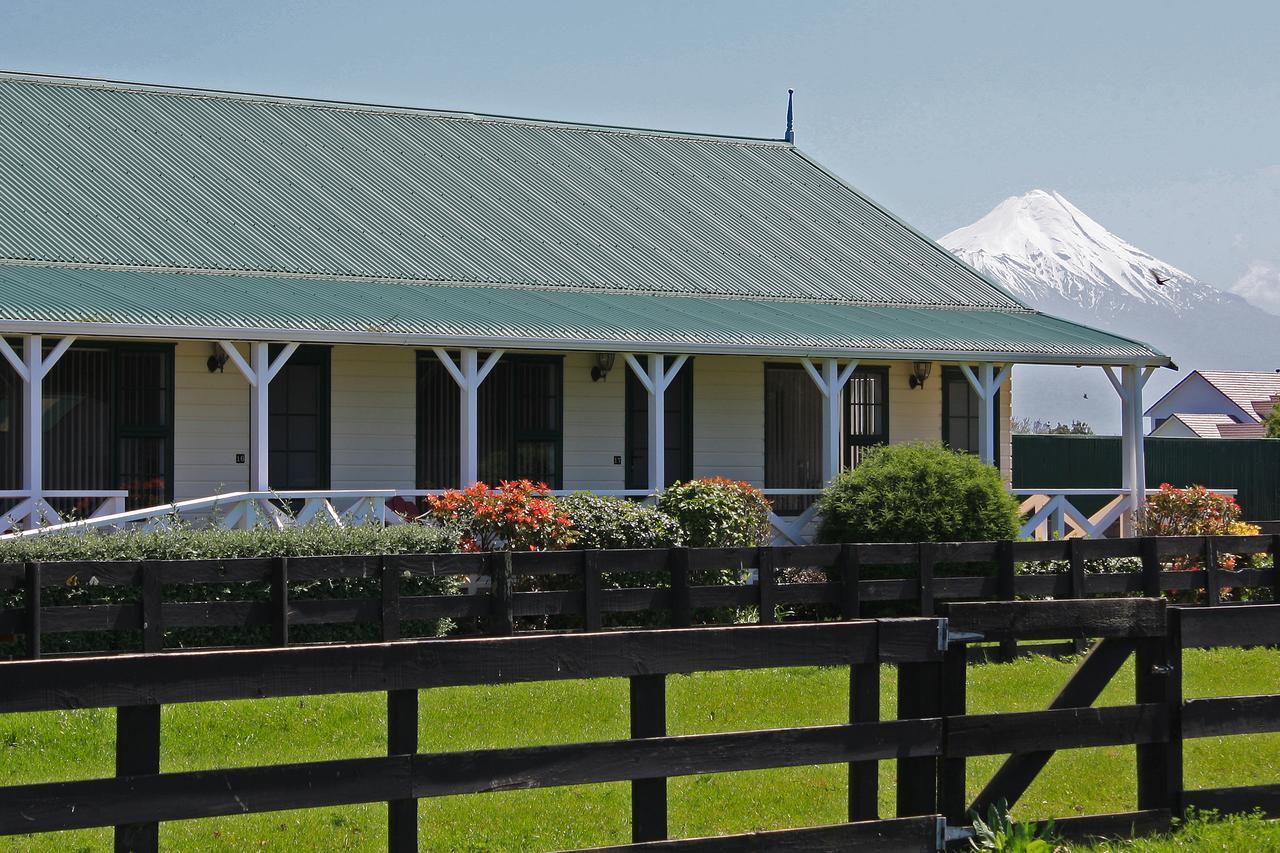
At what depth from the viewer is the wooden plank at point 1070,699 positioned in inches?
262

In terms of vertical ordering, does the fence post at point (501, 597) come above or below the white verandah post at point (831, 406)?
below

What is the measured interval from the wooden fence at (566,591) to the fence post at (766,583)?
0.4 inches

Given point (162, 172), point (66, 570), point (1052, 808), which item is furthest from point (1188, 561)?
point (162, 172)

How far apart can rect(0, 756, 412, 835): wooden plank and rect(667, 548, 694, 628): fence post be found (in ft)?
24.1

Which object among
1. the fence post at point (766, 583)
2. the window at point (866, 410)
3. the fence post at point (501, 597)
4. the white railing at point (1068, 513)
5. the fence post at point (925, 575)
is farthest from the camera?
the window at point (866, 410)

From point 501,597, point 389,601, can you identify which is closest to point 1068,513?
point 501,597

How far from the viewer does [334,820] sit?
8.33 meters

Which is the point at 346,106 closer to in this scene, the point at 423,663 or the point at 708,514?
the point at 708,514

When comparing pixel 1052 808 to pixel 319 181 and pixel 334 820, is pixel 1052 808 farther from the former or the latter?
pixel 319 181

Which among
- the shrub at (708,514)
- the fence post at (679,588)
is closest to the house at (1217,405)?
the shrub at (708,514)

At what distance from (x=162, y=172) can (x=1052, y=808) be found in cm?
1750

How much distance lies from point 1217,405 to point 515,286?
8456 cm

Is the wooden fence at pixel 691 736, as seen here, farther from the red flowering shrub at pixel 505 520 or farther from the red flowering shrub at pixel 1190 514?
the red flowering shrub at pixel 1190 514

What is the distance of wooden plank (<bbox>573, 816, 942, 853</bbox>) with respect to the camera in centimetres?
612
